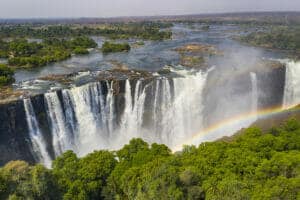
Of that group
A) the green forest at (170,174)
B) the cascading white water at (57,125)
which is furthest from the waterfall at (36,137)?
the green forest at (170,174)

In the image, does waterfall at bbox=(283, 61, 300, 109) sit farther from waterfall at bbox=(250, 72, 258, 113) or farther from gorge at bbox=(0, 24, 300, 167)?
waterfall at bbox=(250, 72, 258, 113)

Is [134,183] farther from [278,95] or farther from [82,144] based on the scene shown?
[278,95]

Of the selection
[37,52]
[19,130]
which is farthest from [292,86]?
[37,52]

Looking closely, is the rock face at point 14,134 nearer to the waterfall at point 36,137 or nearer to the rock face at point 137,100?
the rock face at point 137,100

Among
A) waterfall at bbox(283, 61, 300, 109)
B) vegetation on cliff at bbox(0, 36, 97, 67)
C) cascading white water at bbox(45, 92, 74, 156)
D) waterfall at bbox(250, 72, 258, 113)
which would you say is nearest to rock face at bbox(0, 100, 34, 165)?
cascading white water at bbox(45, 92, 74, 156)

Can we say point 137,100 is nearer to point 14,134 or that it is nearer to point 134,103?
point 134,103

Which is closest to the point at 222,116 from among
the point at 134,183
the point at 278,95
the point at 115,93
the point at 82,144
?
the point at 278,95

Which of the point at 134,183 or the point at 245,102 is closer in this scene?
the point at 134,183
